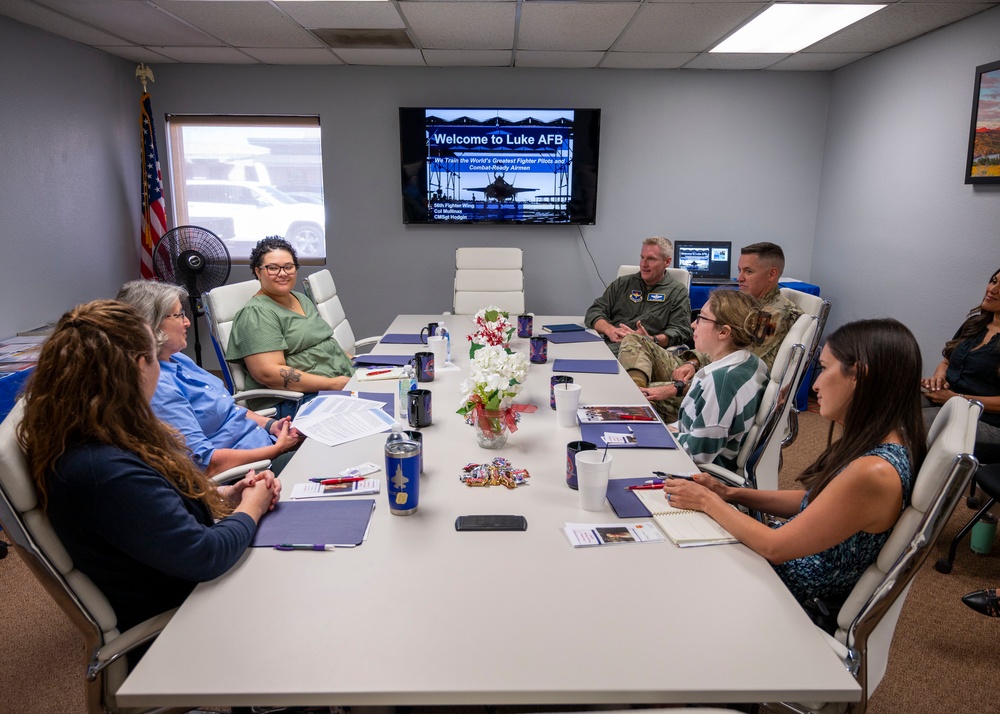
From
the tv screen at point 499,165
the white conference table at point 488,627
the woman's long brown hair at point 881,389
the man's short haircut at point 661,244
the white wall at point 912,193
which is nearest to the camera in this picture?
the white conference table at point 488,627

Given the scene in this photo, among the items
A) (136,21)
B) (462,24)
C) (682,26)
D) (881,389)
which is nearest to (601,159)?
(682,26)

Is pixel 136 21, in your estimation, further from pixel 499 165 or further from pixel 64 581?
pixel 64 581

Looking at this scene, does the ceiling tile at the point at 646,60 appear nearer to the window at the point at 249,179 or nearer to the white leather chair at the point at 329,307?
the window at the point at 249,179

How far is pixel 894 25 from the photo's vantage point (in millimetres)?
3848

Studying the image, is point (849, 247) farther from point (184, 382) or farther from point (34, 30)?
point (34, 30)

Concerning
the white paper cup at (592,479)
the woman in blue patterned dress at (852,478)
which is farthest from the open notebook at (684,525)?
the white paper cup at (592,479)

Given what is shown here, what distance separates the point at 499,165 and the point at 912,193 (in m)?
2.90

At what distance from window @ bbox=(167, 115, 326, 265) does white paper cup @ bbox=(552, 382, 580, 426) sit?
13.1ft

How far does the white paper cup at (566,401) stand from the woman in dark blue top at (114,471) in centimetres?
101

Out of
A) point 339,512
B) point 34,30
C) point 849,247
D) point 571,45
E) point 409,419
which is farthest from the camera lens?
point 849,247

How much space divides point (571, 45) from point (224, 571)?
165 inches

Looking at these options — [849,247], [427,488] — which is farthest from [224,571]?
[849,247]

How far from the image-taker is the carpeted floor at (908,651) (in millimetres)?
1965

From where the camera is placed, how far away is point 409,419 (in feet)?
6.84
